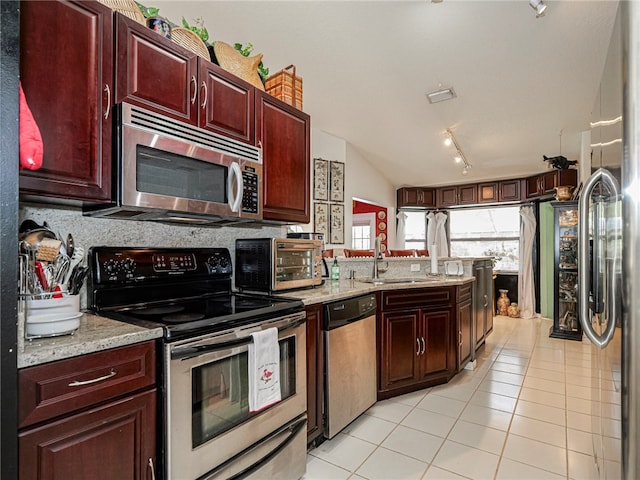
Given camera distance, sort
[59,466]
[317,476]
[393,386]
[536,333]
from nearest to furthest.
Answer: [59,466] → [317,476] → [393,386] → [536,333]

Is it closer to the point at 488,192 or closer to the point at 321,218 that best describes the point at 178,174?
the point at 321,218

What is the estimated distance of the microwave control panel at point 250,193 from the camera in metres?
1.88

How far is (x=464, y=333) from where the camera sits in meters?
3.26

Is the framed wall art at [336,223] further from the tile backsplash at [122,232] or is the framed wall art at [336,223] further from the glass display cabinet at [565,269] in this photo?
the glass display cabinet at [565,269]

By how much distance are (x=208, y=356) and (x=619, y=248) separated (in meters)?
1.41

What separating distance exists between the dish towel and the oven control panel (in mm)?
675

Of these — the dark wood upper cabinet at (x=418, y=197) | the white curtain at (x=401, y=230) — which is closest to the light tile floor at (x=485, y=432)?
the white curtain at (x=401, y=230)

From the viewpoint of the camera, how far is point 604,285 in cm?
119

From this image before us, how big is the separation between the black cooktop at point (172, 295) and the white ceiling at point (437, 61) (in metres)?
1.97

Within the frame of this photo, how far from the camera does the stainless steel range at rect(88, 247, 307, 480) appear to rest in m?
1.23

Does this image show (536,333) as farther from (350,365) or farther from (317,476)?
(317,476)

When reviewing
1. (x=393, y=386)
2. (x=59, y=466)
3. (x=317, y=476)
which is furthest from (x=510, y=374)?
(x=59, y=466)

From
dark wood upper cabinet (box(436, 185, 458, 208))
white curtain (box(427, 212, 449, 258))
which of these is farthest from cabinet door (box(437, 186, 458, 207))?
white curtain (box(427, 212, 449, 258))

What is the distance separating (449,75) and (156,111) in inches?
120
